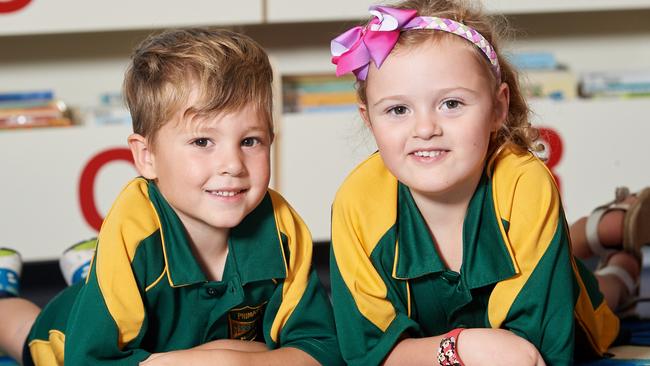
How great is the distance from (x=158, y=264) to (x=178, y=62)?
0.26m

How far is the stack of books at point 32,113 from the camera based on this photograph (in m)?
2.25

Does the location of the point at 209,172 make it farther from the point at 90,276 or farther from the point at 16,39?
the point at 16,39

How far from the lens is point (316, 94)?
229 centimetres

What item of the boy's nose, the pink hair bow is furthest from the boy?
the pink hair bow

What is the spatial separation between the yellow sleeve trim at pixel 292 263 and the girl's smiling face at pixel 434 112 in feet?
0.58

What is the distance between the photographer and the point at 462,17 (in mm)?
1264

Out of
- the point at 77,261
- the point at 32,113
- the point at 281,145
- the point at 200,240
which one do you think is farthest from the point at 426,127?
the point at 32,113

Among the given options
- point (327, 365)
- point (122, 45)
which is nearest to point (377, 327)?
→ point (327, 365)

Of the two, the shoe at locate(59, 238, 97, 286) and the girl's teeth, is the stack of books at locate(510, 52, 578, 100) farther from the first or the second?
the girl's teeth

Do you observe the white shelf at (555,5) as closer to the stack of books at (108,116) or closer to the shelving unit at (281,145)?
the shelving unit at (281,145)

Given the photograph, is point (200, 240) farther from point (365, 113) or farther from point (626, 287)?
point (626, 287)

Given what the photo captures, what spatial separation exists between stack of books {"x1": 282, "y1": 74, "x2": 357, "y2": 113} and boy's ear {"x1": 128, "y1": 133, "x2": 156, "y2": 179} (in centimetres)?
101

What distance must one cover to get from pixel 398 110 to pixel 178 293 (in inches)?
14.5

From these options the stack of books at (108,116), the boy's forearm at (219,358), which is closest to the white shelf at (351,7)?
the stack of books at (108,116)
